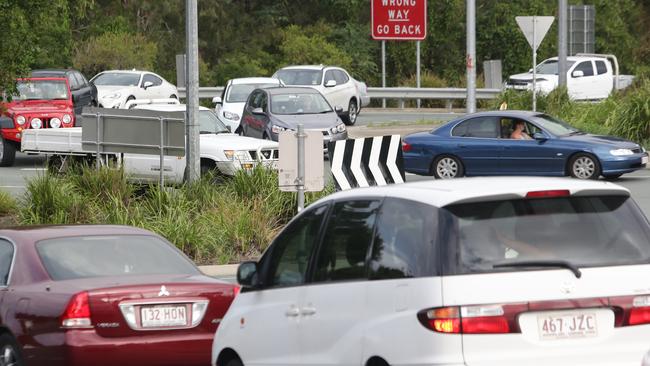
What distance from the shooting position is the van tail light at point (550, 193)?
23.9ft

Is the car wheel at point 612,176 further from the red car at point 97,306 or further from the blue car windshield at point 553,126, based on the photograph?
the red car at point 97,306

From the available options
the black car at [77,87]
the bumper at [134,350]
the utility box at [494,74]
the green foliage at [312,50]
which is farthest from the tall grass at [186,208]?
the green foliage at [312,50]

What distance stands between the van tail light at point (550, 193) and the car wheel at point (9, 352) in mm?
4375

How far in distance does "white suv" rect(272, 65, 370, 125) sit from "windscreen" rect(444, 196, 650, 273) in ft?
103

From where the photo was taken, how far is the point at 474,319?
685 cm

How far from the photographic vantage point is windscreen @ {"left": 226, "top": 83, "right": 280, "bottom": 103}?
118 ft

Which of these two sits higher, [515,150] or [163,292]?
[515,150]

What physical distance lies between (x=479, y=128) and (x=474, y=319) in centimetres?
2052

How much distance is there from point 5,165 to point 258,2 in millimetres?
36262

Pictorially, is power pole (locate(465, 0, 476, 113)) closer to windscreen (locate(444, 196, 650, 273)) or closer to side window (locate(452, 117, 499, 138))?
side window (locate(452, 117, 499, 138))

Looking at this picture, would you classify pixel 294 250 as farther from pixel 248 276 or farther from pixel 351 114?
pixel 351 114

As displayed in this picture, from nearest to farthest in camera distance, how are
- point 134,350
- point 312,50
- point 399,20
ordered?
point 134,350 → point 399,20 → point 312,50

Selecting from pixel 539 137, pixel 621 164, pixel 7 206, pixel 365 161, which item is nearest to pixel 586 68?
pixel 539 137

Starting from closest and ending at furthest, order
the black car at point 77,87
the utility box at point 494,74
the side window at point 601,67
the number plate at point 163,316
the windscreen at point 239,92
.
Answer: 1. the number plate at point 163,316
2. the black car at point 77,87
3. the windscreen at point 239,92
4. the side window at point 601,67
5. the utility box at point 494,74
